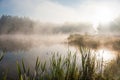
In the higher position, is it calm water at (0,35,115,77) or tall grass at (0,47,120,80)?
tall grass at (0,47,120,80)

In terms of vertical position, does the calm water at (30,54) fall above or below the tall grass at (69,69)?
below

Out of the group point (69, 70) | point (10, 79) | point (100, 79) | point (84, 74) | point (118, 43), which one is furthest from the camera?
point (118, 43)

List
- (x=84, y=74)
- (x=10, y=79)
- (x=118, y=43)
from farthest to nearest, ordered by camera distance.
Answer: (x=118, y=43) → (x=10, y=79) → (x=84, y=74)

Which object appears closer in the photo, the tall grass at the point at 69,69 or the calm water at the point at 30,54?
the tall grass at the point at 69,69

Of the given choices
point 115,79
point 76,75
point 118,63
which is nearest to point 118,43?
point 118,63

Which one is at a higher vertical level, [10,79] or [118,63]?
[118,63]

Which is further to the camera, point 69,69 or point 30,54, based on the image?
point 30,54

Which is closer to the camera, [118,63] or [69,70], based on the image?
[69,70]

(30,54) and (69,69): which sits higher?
(69,69)

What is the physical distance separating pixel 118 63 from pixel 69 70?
13.8 ft

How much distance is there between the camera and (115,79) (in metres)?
8.16

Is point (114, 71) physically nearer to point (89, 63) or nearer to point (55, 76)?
point (89, 63)

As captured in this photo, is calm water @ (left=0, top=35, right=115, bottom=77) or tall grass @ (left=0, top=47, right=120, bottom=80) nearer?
tall grass @ (left=0, top=47, right=120, bottom=80)

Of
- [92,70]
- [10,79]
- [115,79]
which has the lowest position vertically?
[10,79]
